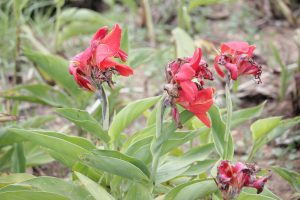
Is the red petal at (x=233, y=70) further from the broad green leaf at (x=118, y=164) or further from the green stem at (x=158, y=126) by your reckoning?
the broad green leaf at (x=118, y=164)

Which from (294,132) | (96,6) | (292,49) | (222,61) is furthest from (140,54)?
(96,6)

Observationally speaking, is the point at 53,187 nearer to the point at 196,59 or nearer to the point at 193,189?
the point at 193,189

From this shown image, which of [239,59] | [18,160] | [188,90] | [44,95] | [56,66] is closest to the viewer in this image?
[188,90]

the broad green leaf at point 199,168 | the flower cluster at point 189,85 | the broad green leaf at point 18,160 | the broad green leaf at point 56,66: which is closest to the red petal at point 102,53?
the flower cluster at point 189,85

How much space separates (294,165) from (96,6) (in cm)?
262

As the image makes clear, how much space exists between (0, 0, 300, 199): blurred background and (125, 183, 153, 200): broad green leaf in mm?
581

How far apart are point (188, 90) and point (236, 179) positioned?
22cm

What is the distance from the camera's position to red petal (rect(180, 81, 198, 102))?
1317 millimetres

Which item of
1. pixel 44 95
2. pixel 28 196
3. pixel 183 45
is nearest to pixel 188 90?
pixel 28 196

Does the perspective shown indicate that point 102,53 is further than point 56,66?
No

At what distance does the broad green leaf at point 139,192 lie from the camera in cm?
153

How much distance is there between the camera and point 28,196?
4.91 ft

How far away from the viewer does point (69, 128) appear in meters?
2.76

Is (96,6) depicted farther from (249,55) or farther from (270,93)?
(249,55)
